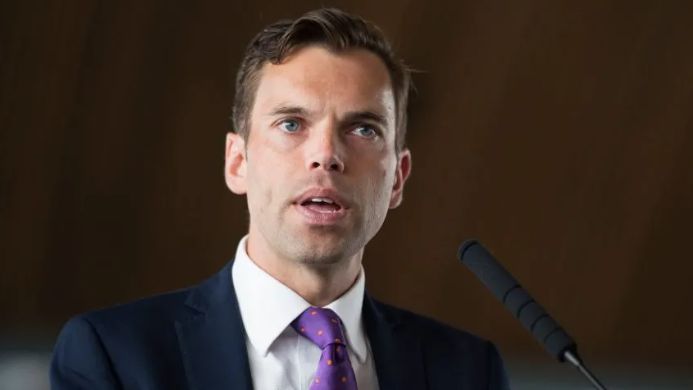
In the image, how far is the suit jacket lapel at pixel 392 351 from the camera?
2061 millimetres

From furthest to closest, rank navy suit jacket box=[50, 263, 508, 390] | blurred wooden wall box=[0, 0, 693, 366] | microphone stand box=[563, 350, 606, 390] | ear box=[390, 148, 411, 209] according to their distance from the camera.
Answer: blurred wooden wall box=[0, 0, 693, 366] → ear box=[390, 148, 411, 209] → navy suit jacket box=[50, 263, 508, 390] → microphone stand box=[563, 350, 606, 390]

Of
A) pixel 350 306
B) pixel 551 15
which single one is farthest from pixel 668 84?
pixel 350 306

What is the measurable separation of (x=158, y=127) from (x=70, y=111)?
0.26m

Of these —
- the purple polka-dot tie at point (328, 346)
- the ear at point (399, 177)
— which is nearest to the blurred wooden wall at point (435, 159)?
the ear at point (399, 177)

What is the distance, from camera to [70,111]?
3967mm

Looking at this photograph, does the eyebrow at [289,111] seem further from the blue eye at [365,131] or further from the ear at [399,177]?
the ear at [399,177]

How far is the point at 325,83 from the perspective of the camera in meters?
2.02

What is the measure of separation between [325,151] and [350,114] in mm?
85

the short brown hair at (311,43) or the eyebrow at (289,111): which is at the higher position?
the short brown hair at (311,43)

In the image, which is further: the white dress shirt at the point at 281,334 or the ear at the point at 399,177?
the ear at the point at 399,177

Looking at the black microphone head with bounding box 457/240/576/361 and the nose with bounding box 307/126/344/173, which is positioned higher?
the nose with bounding box 307/126/344/173

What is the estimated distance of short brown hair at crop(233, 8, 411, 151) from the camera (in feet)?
6.77

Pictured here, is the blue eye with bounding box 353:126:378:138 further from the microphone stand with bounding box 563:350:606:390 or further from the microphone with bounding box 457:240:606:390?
the microphone stand with bounding box 563:350:606:390

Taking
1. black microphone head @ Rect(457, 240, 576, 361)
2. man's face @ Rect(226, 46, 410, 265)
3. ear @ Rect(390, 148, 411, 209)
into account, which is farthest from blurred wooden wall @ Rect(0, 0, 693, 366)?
black microphone head @ Rect(457, 240, 576, 361)
